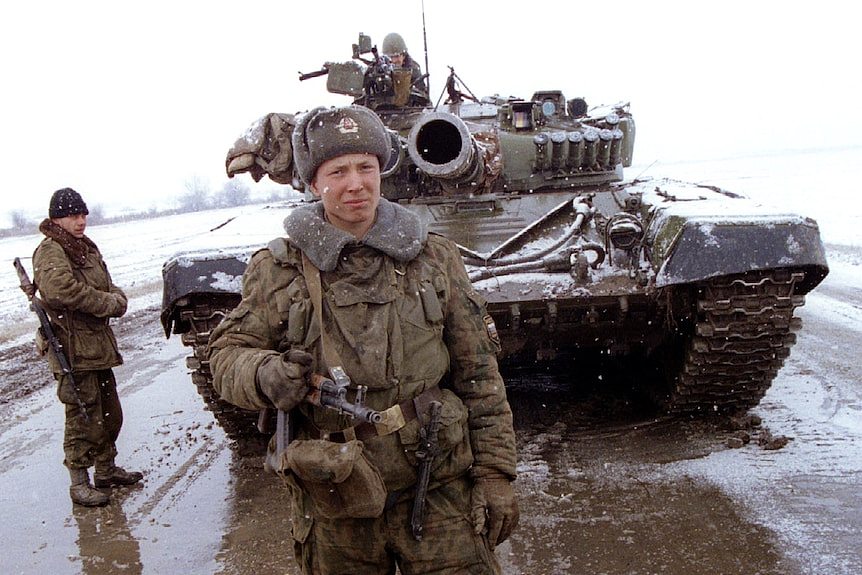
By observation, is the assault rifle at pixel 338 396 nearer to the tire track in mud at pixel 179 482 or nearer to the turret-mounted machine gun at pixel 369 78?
the tire track in mud at pixel 179 482

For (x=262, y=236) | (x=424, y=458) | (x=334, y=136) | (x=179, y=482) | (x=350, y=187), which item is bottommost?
(x=179, y=482)

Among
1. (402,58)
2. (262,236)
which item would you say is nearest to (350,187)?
(262,236)

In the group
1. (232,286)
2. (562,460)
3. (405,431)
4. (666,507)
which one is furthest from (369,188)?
(562,460)

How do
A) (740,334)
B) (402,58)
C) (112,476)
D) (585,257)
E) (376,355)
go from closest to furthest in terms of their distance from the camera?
(376,355) → (740,334) → (585,257) → (112,476) → (402,58)

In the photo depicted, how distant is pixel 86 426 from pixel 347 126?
10.5 feet

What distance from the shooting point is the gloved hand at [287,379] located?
179 centimetres

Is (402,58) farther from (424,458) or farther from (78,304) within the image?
(424,458)

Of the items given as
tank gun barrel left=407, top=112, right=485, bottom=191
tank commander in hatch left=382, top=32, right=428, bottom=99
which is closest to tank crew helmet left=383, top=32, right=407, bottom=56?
tank commander in hatch left=382, top=32, right=428, bottom=99

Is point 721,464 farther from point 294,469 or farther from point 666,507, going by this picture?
point 294,469

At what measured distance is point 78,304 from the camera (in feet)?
14.2

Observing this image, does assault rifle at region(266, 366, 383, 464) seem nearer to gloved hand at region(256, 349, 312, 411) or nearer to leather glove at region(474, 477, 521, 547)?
gloved hand at region(256, 349, 312, 411)

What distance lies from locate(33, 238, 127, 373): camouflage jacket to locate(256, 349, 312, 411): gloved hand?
2.94 m

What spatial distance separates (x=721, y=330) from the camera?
4031 mm

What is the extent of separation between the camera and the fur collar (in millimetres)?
2027
